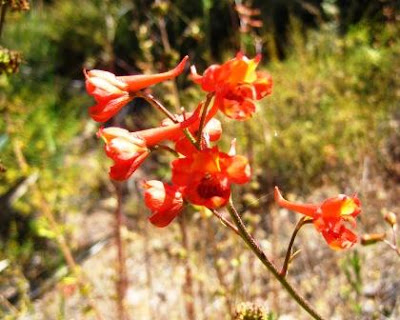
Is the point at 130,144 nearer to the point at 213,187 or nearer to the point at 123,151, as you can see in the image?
the point at 123,151

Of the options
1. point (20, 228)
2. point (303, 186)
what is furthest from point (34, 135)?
point (303, 186)

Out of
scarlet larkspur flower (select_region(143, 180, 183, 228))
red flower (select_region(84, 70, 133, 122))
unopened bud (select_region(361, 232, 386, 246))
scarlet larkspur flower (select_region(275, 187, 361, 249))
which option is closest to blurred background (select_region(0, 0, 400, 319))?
unopened bud (select_region(361, 232, 386, 246))

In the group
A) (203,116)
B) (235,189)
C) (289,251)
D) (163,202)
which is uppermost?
(203,116)

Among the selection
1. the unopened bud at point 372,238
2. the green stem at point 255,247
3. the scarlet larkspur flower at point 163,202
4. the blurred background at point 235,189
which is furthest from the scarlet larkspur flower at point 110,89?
the blurred background at point 235,189

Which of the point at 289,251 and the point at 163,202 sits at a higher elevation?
the point at 163,202

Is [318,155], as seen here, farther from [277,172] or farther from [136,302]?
[136,302]

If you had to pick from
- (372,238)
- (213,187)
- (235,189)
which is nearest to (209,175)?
A: (213,187)

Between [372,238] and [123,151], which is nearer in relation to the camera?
[123,151]
